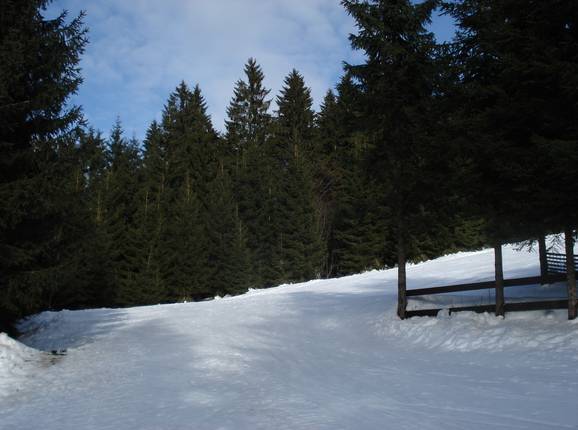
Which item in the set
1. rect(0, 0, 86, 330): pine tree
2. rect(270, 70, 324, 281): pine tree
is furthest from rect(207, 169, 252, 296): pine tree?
rect(0, 0, 86, 330): pine tree

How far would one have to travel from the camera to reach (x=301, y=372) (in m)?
9.57

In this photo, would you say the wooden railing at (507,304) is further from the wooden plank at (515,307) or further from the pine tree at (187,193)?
the pine tree at (187,193)

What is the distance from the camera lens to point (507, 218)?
11.9 metres

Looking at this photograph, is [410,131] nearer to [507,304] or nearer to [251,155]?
[507,304]

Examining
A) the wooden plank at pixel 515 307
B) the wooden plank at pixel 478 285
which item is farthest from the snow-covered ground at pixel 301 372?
the wooden plank at pixel 478 285

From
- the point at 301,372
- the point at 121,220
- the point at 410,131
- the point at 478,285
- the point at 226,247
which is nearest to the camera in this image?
the point at 301,372

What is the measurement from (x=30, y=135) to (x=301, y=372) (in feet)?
30.3

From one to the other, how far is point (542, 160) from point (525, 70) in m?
2.16

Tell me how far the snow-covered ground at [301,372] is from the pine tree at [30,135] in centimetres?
172

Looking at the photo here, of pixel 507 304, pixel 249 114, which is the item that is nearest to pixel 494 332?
pixel 507 304

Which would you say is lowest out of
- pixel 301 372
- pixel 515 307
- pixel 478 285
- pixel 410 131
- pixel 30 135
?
pixel 301 372

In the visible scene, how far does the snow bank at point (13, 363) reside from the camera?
877 centimetres

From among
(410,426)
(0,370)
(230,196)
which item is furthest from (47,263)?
(230,196)

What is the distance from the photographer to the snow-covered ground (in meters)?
6.39
